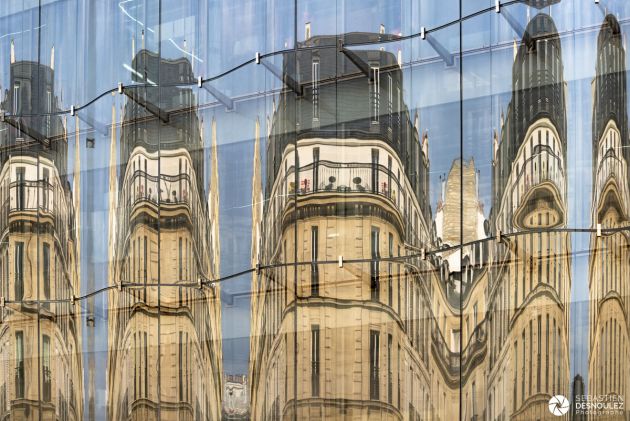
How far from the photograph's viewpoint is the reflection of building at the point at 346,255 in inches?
514

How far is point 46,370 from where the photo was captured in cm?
1619

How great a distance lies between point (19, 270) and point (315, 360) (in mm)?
5030

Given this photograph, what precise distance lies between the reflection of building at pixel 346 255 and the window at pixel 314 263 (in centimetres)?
1

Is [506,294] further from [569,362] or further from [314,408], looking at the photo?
[314,408]

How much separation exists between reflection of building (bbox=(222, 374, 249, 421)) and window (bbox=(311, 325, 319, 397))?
940mm

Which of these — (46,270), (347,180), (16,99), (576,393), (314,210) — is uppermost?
(16,99)

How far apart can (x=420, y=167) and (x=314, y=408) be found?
2.89 metres

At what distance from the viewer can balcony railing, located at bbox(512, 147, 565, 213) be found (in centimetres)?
1230

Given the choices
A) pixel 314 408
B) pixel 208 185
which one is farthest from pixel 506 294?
pixel 208 185

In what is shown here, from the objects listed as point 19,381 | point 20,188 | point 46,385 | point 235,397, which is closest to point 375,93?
point 235,397

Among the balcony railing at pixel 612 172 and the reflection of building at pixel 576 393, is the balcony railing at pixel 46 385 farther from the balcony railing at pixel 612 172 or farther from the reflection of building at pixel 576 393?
the balcony railing at pixel 612 172

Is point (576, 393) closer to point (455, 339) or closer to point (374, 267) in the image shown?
point (455, 339)

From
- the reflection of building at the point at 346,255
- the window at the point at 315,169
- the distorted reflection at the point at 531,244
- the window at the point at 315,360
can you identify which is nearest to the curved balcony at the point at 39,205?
the reflection of building at the point at 346,255

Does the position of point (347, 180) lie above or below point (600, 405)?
above
